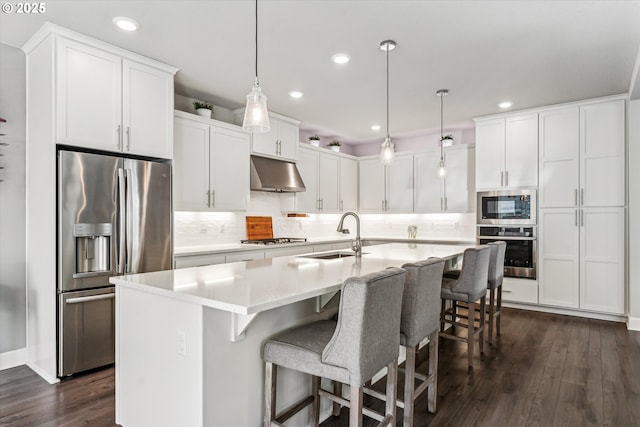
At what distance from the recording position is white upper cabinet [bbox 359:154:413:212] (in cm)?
611

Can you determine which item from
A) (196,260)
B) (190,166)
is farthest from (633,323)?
(190,166)

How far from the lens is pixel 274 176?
15.7 feet

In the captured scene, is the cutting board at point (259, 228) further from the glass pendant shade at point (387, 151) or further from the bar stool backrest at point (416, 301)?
the bar stool backrest at point (416, 301)

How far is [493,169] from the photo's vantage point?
4984mm

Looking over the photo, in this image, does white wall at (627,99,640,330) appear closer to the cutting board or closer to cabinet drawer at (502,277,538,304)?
cabinet drawer at (502,277,538,304)

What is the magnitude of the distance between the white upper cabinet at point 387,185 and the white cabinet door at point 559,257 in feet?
6.55

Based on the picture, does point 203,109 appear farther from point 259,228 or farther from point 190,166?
point 259,228

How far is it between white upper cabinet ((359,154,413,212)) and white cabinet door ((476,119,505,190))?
3.95 feet

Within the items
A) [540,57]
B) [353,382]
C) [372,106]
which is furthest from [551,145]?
[353,382]

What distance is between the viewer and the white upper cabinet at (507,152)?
4.71 metres

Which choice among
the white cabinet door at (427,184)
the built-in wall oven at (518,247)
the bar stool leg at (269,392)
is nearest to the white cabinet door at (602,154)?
the built-in wall oven at (518,247)

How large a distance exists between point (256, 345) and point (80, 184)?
201cm

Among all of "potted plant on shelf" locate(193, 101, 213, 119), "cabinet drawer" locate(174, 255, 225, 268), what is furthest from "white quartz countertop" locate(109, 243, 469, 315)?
"potted plant on shelf" locate(193, 101, 213, 119)

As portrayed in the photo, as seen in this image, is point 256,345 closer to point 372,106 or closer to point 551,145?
point 372,106
